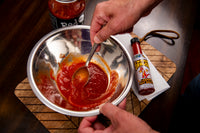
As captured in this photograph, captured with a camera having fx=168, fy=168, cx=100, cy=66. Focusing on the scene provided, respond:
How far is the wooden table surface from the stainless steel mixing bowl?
0.21 m

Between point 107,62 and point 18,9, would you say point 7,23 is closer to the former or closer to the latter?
point 18,9

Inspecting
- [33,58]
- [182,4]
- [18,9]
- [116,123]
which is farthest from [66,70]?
[182,4]

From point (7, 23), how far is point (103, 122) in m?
0.91

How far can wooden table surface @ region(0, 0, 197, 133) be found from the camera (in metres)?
0.92

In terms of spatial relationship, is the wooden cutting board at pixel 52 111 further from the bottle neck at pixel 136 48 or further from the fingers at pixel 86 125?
the bottle neck at pixel 136 48

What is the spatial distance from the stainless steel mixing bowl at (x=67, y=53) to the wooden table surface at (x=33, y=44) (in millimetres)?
212

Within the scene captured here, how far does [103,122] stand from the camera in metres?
0.91

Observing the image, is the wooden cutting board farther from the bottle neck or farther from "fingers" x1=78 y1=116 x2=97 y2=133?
the bottle neck

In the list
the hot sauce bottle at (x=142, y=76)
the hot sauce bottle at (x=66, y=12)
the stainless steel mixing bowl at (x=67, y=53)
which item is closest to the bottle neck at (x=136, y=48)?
the hot sauce bottle at (x=142, y=76)

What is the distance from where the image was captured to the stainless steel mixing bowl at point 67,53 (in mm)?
783

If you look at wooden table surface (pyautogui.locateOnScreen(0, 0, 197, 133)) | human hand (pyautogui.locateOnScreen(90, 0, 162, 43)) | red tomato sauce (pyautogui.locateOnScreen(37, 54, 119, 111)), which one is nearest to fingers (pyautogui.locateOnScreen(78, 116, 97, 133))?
red tomato sauce (pyautogui.locateOnScreen(37, 54, 119, 111))

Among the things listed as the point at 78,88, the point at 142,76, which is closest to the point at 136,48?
the point at 142,76

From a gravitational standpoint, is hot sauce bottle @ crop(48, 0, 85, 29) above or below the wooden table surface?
above

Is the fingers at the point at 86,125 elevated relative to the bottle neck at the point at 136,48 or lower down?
lower down
